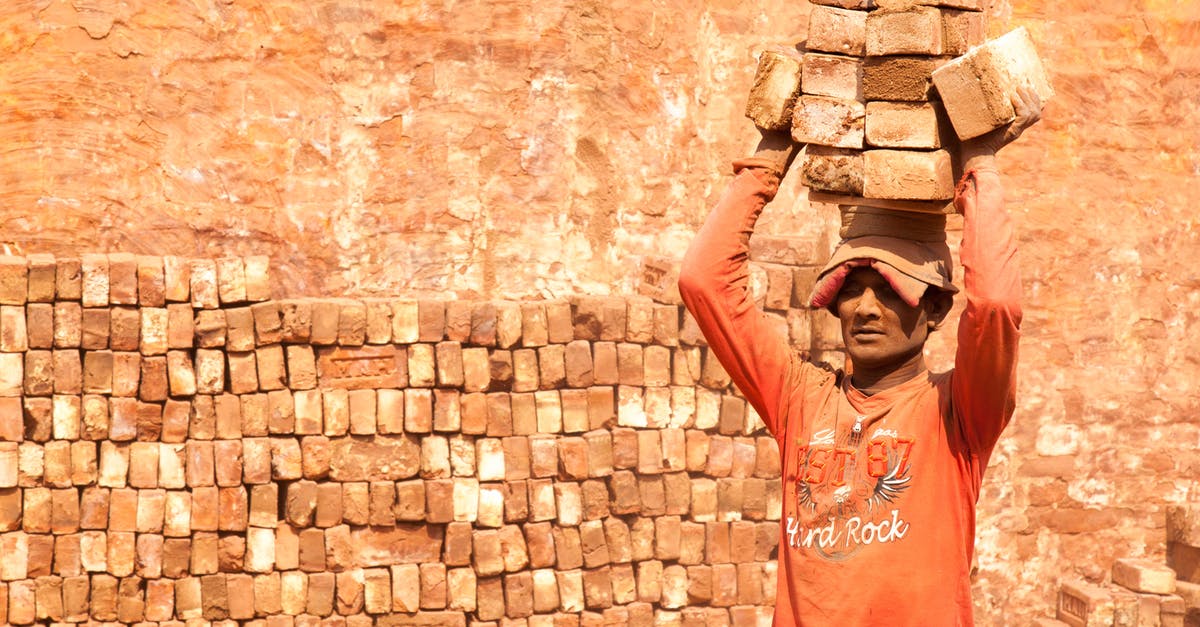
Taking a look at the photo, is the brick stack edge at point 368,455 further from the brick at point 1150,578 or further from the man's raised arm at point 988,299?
the man's raised arm at point 988,299

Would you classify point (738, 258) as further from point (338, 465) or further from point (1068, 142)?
point (1068, 142)

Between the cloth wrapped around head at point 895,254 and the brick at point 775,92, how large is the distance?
0.35 m

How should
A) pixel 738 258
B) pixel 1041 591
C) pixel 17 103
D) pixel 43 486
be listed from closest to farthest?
pixel 738 258, pixel 43 486, pixel 17 103, pixel 1041 591

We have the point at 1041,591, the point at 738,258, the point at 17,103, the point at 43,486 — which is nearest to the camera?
the point at 738,258

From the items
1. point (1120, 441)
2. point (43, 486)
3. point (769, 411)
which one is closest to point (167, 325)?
point (43, 486)

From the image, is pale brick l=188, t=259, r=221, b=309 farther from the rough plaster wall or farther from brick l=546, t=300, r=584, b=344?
brick l=546, t=300, r=584, b=344

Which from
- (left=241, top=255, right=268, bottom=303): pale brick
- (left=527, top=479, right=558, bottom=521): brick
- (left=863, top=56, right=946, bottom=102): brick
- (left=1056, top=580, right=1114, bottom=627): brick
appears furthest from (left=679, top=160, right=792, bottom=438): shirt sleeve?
(left=1056, top=580, right=1114, bottom=627): brick

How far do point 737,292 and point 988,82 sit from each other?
0.87 meters

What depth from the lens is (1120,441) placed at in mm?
9000

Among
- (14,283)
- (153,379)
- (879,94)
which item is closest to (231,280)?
(153,379)

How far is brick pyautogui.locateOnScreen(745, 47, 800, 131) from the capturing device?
13.0 feet

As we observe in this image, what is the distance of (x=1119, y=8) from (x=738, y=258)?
240 inches

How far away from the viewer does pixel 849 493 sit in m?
3.73

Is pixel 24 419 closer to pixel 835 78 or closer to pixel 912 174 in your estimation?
pixel 835 78
